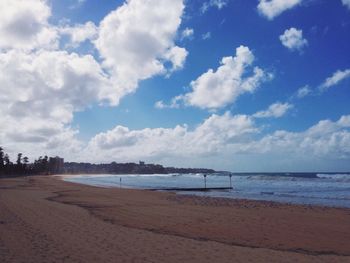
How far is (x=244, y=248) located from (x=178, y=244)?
2.04 m

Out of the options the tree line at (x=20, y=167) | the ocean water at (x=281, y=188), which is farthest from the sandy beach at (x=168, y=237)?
the tree line at (x=20, y=167)

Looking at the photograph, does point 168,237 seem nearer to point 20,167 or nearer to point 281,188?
point 281,188

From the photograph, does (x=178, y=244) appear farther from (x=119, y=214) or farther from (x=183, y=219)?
(x=119, y=214)

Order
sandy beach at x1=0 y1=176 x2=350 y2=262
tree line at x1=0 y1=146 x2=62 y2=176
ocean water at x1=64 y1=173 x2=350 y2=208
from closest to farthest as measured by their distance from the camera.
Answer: sandy beach at x1=0 y1=176 x2=350 y2=262
ocean water at x1=64 y1=173 x2=350 y2=208
tree line at x1=0 y1=146 x2=62 y2=176

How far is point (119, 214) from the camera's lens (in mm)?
20219

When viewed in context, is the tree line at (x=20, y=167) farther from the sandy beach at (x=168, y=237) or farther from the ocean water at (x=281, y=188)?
the sandy beach at (x=168, y=237)

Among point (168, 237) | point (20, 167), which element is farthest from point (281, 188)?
point (20, 167)

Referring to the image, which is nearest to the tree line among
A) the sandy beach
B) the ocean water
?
the ocean water

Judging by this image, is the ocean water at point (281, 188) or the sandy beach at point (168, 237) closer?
the sandy beach at point (168, 237)

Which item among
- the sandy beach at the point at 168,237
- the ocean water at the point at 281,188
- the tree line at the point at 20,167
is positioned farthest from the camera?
the tree line at the point at 20,167

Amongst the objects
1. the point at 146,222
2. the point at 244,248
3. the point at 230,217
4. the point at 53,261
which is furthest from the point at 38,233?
the point at 230,217

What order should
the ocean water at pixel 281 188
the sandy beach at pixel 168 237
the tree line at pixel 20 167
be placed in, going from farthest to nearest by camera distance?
the tree line at pixel 20 167, the ocean water at pixel 281 188, the sandy beach at pixel 168 237

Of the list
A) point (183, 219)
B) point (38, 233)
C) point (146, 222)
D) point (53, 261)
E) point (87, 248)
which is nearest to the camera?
point (53, 261)

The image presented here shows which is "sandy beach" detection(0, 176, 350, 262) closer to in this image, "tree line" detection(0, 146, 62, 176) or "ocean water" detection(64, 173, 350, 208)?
"ocean water" detection(64, 173, 350, 208)
